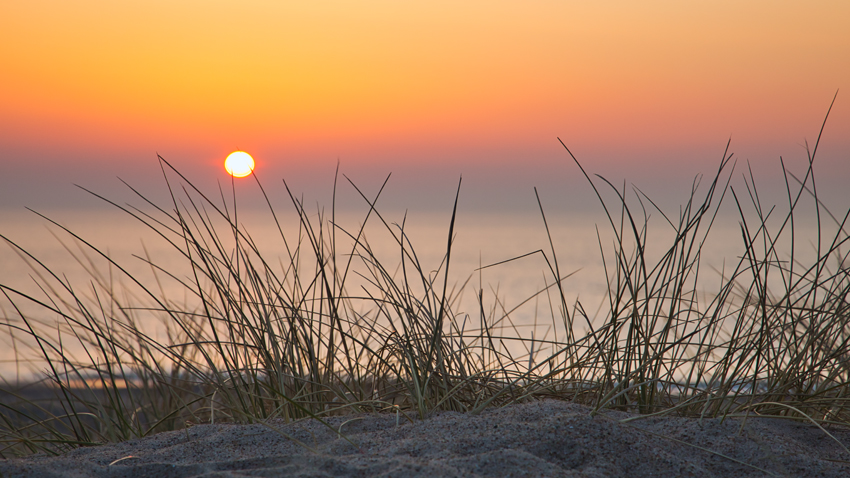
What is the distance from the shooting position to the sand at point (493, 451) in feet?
3.77

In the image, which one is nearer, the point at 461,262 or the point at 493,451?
the point at 493,451

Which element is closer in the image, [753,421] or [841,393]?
[753,421]

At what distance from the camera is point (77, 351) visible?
6.05m

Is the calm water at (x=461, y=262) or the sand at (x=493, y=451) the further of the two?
the calm water at (x=461, y=262)

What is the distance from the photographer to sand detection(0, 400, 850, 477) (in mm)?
1150

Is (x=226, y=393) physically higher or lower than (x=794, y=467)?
higher

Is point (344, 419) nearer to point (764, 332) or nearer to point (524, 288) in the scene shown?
point (764, 332)

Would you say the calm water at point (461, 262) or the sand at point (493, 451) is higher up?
the calm water at point (461, 262)

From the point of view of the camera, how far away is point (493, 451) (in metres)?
1.18

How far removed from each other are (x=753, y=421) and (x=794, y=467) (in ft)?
0.70

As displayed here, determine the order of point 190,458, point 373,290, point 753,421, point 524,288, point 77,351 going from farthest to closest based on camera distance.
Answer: point 524,288, point 373,290, point 77,351, point 753,421, point 190,458

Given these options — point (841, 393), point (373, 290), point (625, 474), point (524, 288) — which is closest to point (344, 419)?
point (625, 474)

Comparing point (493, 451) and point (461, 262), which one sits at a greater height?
point (461, 262)

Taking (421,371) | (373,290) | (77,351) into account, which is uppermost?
(373,290)
